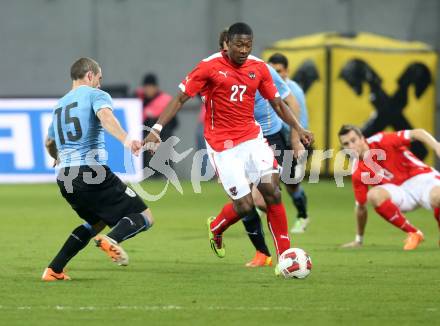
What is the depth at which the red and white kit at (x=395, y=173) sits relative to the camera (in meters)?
11.8

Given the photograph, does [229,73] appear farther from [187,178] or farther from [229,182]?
[187,178]

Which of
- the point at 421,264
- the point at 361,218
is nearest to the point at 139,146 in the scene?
the point at 421,264

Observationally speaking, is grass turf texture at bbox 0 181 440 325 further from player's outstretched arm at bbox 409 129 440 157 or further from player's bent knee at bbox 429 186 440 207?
player's outstretched arm at bbox 409 129 440 157

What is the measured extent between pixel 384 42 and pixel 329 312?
52.8ft

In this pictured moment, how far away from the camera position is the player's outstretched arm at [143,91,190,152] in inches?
346

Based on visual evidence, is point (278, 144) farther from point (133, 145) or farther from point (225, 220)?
point (133, 145)

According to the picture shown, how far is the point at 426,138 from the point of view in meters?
10.9

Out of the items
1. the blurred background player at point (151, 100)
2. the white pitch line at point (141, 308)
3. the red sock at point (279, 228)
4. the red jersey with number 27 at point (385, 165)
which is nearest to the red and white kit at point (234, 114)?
the red sock at point (279, 228)

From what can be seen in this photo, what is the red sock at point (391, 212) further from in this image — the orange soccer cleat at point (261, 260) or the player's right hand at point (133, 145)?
the player's right hand at point (133, 145)

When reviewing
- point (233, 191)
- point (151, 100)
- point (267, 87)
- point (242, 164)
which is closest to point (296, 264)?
point (233, 191)

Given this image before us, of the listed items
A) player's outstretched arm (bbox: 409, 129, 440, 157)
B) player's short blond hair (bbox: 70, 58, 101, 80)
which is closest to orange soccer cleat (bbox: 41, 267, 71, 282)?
player's short blond hair (bbox: 70, 58, 101, 80)

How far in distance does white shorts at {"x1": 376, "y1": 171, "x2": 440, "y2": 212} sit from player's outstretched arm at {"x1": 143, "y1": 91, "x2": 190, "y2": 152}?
3.36m

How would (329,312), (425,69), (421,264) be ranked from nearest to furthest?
(329,312)
(421,264)
(425,69)

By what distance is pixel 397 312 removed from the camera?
7363 mm
